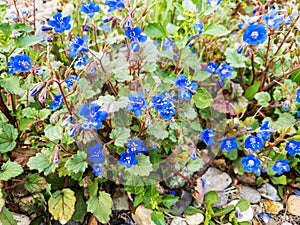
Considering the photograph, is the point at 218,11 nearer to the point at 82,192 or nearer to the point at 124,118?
the point at 124,118

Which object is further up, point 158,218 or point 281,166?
point 281,166

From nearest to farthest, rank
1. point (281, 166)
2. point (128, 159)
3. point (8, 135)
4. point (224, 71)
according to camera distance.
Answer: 1. point (128, 159)
2. point (8, 135)
3. point (281, 166)
4. point (224, 71)

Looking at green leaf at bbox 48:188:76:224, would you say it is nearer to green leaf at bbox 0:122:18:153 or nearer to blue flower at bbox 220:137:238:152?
green leaf at bbox 0:122:18:153

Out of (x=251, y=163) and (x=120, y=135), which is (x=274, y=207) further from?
(x=120, y=135)

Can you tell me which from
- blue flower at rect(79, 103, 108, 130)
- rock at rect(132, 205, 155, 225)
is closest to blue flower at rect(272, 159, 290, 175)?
rock at rect(132, 205, 155, 225)

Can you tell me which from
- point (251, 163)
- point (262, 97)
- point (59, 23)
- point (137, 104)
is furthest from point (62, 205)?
point (262, 97)
